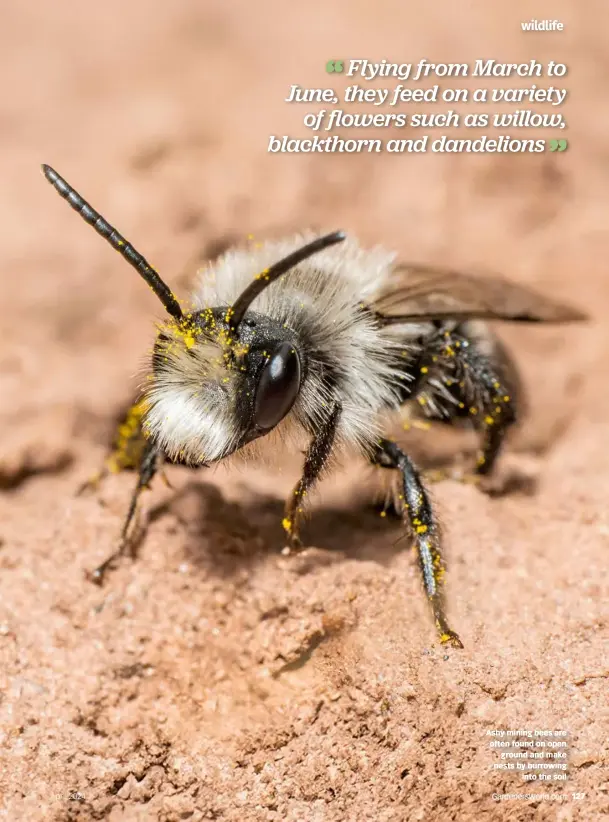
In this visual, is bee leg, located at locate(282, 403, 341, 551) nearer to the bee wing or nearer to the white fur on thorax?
the white fur on thorax

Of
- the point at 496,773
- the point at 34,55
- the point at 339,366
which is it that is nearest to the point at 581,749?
the point at 496,773

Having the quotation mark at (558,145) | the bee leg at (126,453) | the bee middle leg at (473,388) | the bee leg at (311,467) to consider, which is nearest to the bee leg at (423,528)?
the bee leg at (311,467)

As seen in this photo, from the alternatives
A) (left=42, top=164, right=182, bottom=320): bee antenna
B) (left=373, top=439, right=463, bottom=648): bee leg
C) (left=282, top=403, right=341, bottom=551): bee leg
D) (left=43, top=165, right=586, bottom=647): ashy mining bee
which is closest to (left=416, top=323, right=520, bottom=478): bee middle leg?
(left=43, top=165, right=586, bottom=647): ashy mining bee

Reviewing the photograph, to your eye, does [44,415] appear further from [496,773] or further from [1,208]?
[496,773]

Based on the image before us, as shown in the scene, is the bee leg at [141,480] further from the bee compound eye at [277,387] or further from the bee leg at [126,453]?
the bee compound eye at [277,387]

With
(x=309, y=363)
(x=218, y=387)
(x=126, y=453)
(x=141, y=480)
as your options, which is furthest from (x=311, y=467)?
(x=126, y=453)
